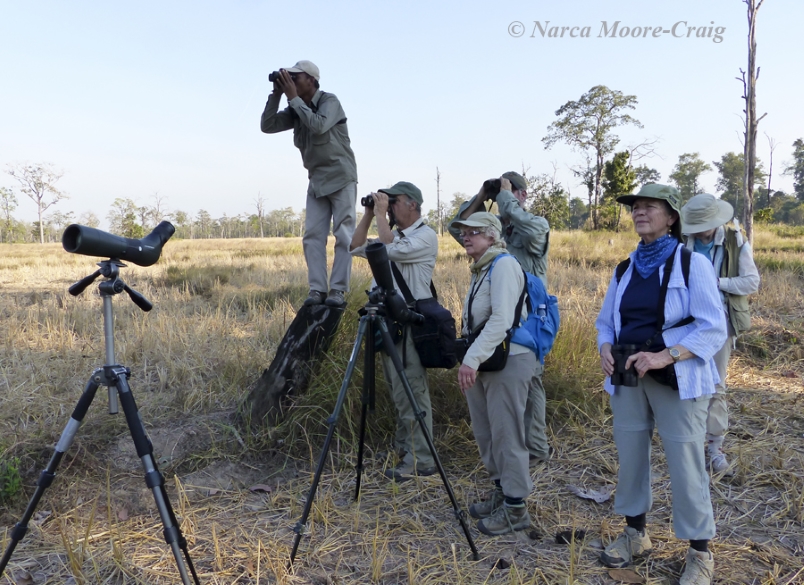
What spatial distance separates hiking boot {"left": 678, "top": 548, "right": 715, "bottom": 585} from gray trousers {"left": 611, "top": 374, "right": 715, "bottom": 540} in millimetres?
98

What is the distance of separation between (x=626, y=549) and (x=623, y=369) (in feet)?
3.15

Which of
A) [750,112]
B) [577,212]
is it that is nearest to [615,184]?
[750,112]

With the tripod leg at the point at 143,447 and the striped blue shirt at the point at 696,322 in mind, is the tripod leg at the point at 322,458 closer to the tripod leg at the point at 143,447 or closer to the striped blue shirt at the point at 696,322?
the tripod leg at the point at 143,447

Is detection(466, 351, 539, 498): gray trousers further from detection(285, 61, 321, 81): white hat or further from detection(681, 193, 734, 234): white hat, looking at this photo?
detection(285, 61, 321, 81): white hat

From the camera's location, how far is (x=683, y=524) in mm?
2621

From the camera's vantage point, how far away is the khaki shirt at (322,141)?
433cm

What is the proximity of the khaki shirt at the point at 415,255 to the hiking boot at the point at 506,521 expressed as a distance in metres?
1.43

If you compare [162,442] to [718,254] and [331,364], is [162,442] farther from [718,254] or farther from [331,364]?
[718,254]

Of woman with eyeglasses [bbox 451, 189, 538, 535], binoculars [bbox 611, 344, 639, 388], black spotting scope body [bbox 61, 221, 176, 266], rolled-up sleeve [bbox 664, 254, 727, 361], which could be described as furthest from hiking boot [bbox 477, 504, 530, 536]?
black spotting scope body [bbox 61, 221, 176, 266]

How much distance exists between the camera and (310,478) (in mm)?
3797

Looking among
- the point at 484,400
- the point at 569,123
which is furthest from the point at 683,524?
the point at 569,123

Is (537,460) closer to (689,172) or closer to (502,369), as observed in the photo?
(502,369)

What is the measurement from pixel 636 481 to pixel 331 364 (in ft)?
7.37

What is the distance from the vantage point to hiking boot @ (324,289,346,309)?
4.04 m
